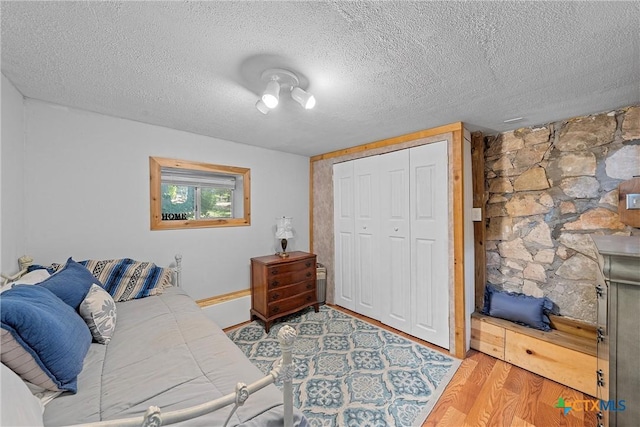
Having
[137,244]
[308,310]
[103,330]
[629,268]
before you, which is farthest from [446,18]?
[308,310]

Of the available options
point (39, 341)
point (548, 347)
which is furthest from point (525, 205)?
point (39, 341)

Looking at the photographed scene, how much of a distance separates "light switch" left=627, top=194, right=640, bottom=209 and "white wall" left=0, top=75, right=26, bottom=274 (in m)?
4.18

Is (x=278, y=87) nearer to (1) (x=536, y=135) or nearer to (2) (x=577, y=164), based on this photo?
(1) (x=536, y=135)

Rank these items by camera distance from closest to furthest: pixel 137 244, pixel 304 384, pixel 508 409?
pixel 508 409 → pixel 304 384 → pixel 137 244

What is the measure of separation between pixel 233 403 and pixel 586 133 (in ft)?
10.1

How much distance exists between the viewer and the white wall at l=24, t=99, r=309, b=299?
1.88 metres

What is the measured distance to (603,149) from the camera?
6.50 feet

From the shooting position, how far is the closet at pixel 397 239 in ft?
7.81

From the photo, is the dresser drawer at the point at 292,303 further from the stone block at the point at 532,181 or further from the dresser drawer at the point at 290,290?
the stone block at the point at 532,181

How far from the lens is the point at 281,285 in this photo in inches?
113

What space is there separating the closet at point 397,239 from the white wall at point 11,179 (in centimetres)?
283

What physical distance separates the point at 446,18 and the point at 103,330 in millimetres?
2291

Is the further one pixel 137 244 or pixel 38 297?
pixel 137 244

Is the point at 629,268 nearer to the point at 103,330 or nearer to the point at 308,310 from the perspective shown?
Answer: the point at 103,330
